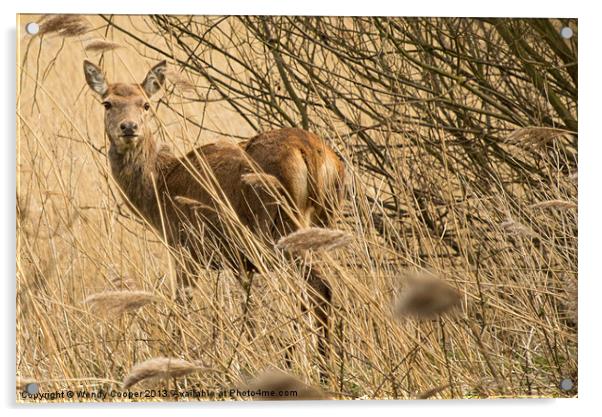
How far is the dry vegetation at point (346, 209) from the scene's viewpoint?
4.76m

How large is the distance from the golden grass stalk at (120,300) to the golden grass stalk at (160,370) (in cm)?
21

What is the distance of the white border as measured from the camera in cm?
471

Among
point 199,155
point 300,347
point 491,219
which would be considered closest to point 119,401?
point 300,347

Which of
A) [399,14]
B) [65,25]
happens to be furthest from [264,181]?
[65,25]

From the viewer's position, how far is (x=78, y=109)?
16.0 ft

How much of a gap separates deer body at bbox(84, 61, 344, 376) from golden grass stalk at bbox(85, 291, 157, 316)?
40cm

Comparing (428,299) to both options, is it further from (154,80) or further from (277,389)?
(154,80)

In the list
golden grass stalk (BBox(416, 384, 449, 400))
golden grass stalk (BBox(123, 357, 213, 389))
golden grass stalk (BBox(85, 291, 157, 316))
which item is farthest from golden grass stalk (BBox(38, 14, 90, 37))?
golden grass stalk (BBox(416, 384, 449, 400))

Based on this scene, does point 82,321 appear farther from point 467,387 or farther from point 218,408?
point 467,387

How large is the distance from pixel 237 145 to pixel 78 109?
643 mm

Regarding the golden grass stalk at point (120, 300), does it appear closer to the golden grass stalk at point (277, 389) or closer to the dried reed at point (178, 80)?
the golden grass stalk at point (277, 389)

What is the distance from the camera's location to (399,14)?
16.4ft

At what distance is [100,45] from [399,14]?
119 centimetres

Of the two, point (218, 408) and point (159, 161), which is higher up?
point (159, 161)
